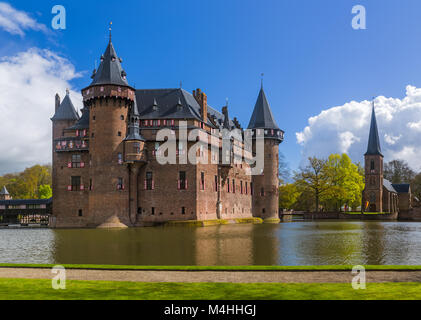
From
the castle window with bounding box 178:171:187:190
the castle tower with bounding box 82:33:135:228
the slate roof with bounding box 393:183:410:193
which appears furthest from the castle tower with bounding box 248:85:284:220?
the slate roof with bounding box 393:183:410:193

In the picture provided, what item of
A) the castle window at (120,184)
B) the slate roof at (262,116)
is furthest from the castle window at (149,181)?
the slate roof at (262,116)

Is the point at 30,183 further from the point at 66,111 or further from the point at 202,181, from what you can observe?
the point at 202,181

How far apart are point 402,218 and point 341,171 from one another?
1397 cm

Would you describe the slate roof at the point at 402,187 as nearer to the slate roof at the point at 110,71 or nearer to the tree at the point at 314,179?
the tree at the point at 314,179

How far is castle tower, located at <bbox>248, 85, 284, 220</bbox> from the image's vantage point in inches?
2778

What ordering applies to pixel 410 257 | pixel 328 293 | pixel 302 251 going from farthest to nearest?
pixel 302 251, pixel 410 257, pixel 328 293

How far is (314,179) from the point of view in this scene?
78.7 m

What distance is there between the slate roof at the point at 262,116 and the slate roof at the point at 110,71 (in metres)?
28.1

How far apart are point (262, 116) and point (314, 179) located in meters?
15.4

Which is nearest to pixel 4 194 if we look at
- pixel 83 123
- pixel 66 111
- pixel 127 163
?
pixel 66 111

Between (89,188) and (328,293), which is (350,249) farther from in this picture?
(89,188)

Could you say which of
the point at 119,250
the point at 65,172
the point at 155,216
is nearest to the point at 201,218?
the point at 155,216

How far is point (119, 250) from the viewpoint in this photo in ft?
76.2

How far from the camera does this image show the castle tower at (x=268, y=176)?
70562mm
